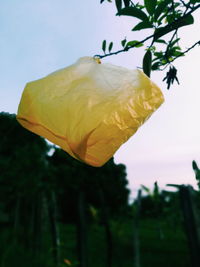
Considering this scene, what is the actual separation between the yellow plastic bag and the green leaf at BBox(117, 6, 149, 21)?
0.16 meters

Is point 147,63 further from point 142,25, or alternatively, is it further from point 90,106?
point 90,106

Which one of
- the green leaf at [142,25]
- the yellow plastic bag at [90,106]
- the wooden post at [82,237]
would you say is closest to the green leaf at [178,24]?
the green leaf at [142,25]

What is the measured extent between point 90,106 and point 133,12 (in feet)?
1.08

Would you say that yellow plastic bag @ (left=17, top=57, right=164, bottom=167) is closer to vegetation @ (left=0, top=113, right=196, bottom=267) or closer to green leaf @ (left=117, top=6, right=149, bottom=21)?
green leaf @ (left=117, top=6, right=149, bottom=21)

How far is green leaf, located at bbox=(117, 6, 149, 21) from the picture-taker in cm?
82

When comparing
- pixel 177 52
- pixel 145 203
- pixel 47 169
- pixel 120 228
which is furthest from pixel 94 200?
pixel 177 52

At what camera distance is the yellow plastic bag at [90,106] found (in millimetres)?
633

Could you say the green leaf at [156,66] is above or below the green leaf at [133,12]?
above

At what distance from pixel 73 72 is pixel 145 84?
0.54ft

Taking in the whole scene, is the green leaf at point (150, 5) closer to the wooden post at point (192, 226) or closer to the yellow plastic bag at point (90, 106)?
the yellow plastic bag at point (90, 106)

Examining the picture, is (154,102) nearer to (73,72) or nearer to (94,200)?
(73,72)

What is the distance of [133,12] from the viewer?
83 cm

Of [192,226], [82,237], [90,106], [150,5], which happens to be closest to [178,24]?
[150,5]

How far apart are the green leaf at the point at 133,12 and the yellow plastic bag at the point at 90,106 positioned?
16 centimetres
